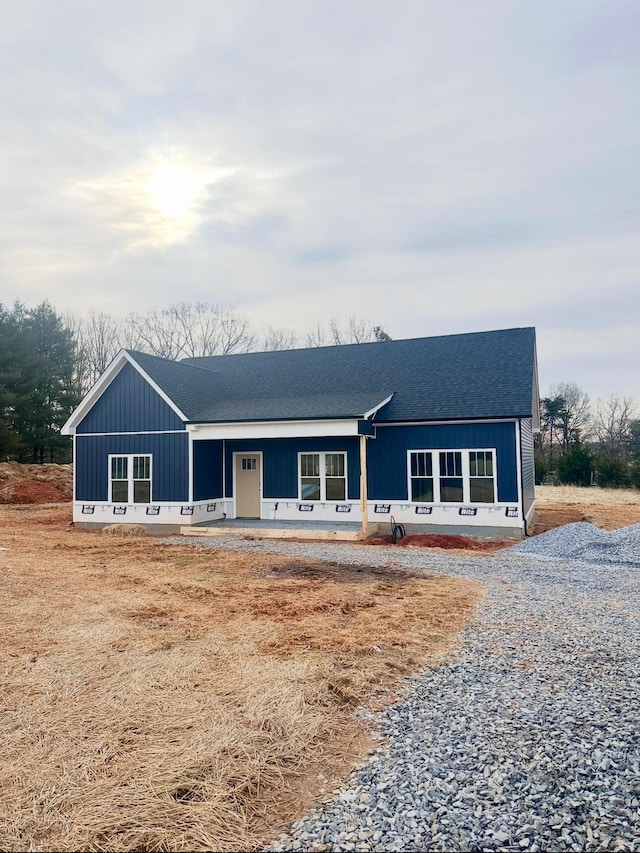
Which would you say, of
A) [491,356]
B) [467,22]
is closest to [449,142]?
[467,22]

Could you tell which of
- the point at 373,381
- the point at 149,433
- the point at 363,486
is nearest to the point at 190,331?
the point at 149,433

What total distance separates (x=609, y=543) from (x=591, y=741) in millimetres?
9796

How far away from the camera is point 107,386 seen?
1819cm

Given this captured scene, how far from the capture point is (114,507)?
59.0ft

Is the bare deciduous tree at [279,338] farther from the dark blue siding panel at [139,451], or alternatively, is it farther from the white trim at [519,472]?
the white trim at [519,472]

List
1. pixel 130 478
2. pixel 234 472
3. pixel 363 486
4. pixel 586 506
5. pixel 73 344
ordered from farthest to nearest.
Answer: pixel 73 344, pixel 586 506, pixel 234 472, pixel 130 478, pixel 363 486

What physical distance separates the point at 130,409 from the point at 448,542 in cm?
1075

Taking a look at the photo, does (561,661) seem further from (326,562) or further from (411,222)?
(411,222)

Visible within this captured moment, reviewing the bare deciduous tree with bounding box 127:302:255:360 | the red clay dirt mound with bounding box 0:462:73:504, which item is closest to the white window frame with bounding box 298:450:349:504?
the red clay dirt mound with bounding box 0:462:73:504

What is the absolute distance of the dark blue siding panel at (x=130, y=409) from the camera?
17.5m

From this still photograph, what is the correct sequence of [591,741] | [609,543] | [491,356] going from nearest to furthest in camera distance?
1. [591,741]
2. [609,543]
3. [491,356]

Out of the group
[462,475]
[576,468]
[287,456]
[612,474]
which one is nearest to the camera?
[462,475]

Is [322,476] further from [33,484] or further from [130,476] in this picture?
[33,484]

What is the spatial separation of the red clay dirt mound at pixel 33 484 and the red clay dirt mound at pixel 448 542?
19.0 meters
